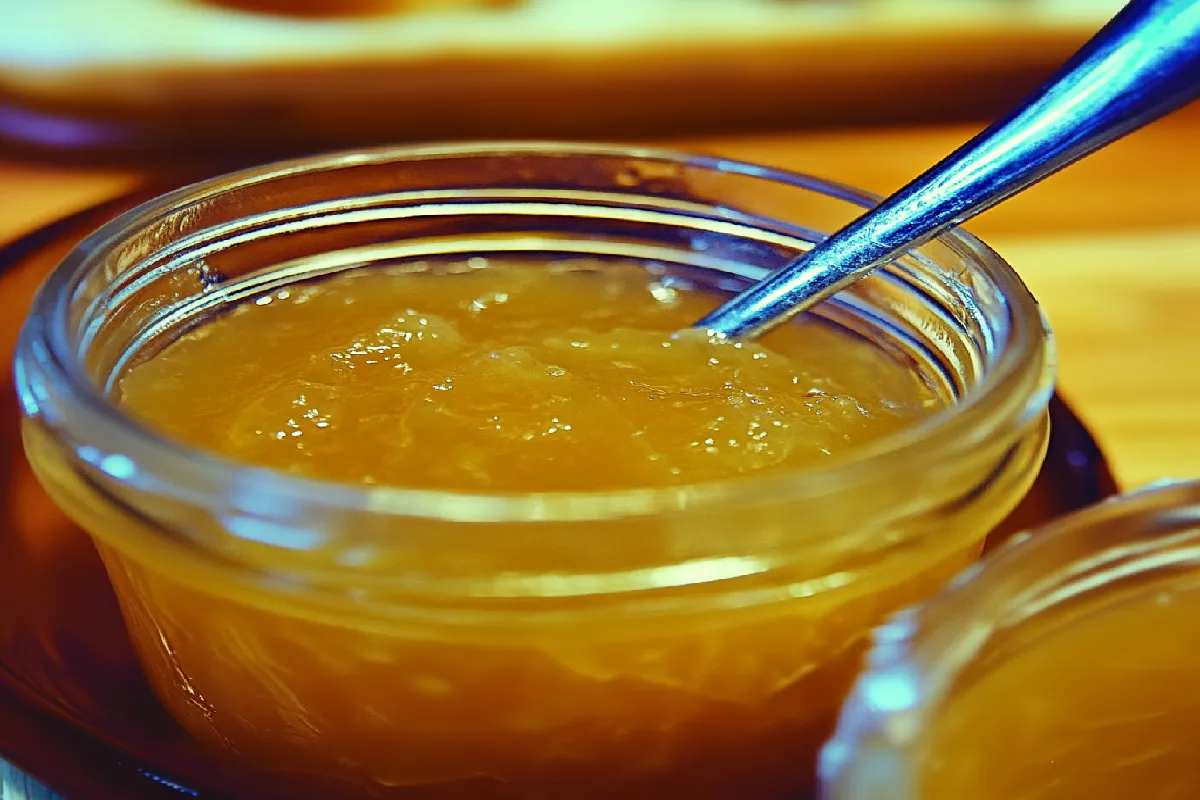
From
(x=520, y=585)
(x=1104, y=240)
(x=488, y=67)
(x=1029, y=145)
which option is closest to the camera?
(x=520, y=585)

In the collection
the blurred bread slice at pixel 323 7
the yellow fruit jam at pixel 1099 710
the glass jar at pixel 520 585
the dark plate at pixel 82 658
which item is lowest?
the dark plate at pixel 82 658

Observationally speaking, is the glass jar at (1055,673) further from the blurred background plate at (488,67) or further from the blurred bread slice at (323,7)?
the blurred bread slice at (323,7)

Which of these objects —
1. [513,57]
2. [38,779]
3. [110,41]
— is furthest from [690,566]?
[110,41]

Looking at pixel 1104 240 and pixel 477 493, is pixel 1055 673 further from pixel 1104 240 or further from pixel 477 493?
pixel 1104 240

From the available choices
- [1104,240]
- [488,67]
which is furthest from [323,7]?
[1104,240]

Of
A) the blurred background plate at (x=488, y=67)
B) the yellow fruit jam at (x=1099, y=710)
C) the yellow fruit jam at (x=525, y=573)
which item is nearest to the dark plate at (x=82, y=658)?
the yellow fruit jam at (x=525, y=573)

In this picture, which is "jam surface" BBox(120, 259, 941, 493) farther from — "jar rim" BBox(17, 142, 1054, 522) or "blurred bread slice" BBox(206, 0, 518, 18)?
"blurred bread slice" BBox(206, 0, 518, 18)
